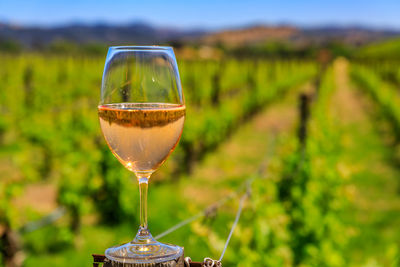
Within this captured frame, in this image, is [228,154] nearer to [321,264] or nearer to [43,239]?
Answer: [43,239]

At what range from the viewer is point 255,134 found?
1457cm

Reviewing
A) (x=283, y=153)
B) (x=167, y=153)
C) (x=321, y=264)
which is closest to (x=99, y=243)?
(x=283, y=153)

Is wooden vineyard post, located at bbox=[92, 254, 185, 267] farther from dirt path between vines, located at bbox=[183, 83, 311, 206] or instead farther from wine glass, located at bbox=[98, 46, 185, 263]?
dirt path between vines, located at bbox=[183, 83, 311, 206]

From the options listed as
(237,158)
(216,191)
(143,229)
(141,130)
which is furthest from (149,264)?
(237,158)

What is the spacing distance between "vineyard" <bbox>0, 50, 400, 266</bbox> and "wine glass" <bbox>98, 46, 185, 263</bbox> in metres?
0.91

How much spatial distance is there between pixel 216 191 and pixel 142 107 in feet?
24.2

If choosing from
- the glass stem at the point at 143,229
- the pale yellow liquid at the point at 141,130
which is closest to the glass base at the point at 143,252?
the glass stem at the point at 143,229

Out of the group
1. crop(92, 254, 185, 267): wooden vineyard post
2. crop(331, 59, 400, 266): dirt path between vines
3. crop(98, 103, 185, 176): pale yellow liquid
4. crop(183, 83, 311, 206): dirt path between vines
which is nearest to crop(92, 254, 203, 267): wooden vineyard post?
crop(92, 254, 185, 267): wooden vineyard post

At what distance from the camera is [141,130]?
1.02 metres

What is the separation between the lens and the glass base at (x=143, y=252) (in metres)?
0.91

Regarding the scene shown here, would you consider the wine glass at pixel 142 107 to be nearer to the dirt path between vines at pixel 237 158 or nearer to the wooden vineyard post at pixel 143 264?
the wooden vineyard post at pixel 143 264

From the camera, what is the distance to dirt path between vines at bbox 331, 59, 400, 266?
549cm

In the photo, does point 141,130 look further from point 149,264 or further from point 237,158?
point 237,158

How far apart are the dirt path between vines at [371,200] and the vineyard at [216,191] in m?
0.02
